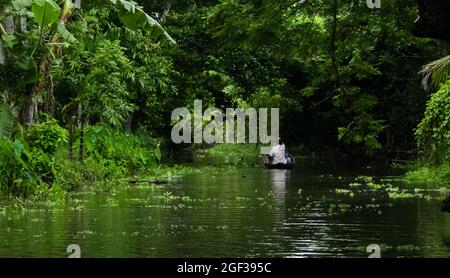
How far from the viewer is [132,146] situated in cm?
3027

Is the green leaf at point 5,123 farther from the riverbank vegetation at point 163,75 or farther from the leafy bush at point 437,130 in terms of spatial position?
the leafy bush at point 437,130

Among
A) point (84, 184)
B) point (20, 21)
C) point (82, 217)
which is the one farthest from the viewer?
point (84, 184)

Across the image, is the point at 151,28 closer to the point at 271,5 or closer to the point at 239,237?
the point at 271,5

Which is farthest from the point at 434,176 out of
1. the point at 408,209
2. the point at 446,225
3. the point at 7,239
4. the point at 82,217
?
the point at 7,239

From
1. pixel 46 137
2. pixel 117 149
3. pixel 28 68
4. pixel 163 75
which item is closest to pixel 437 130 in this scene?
pixel 117 149

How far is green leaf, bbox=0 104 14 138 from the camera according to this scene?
15.0m

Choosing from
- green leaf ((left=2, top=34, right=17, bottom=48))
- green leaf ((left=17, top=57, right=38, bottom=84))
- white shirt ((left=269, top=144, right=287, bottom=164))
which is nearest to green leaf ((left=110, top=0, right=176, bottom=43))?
green leaf ((left=17, top=57, right=38, bottom=84))

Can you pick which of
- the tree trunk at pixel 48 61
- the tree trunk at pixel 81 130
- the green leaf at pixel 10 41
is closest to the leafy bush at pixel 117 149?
the tree trunk at pixel 81 130

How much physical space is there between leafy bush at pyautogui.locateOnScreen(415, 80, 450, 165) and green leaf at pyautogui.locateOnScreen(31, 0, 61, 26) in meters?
12.8
